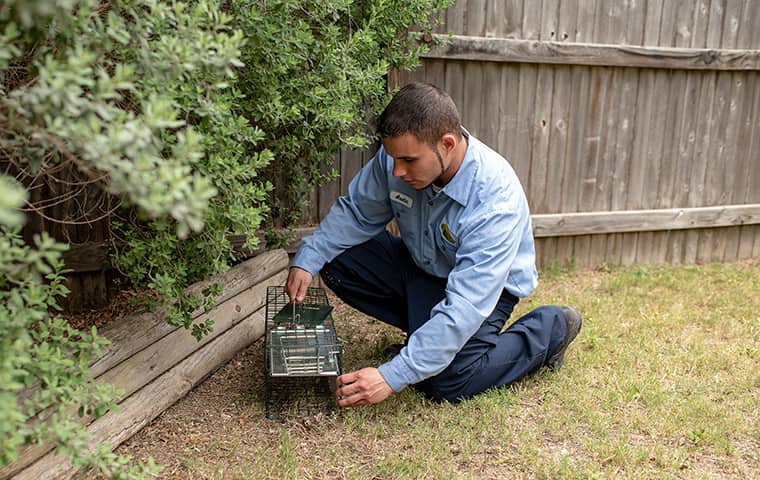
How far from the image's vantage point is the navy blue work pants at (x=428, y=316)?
3314mm

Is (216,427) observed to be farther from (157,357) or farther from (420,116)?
(420,116)

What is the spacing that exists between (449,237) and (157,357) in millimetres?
1363

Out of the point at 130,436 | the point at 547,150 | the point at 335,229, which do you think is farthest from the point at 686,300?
the point at 130,436

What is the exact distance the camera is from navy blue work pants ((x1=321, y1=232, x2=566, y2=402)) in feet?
10.9

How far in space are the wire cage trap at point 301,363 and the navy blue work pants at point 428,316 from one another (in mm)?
354

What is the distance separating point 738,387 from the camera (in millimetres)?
3529

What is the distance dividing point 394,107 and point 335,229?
0.83m

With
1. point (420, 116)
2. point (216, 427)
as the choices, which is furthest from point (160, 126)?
point (216, 427)

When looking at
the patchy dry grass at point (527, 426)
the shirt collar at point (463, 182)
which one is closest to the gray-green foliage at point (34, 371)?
→ the patchy dry grass at point (527, 426)

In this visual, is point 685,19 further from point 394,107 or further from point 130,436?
point 130,436

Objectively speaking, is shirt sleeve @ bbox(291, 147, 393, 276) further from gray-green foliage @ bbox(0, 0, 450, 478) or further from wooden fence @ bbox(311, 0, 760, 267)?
wooden fence @ bbox(311, 0, 760, 267)

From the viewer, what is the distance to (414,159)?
306 centimetres

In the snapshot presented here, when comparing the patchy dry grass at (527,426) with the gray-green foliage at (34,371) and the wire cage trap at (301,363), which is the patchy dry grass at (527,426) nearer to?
the wire cage trap at (301,363)

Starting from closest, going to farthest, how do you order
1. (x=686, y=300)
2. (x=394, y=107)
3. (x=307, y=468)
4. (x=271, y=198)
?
(x=307, y=468)
(x=394, y=107)
(x=271, y=198)
(x=686, y=300)
